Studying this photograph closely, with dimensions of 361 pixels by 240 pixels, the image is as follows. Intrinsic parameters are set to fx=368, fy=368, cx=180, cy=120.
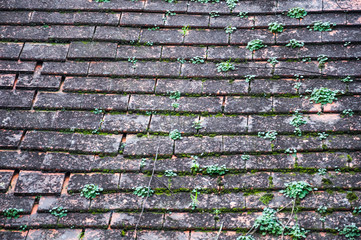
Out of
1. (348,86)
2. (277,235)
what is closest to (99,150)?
(277,235)

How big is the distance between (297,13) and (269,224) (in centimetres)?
206

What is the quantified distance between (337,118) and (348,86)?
34 centimetres

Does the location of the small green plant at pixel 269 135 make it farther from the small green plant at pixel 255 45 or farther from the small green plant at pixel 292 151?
the small green plant at pixel 255 45

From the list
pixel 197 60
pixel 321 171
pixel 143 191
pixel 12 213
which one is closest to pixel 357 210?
pixel 321 171

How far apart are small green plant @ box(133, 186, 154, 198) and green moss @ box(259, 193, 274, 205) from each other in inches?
34.0

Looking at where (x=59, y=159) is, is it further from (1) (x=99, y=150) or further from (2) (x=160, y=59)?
(2) (x=160, y=59)

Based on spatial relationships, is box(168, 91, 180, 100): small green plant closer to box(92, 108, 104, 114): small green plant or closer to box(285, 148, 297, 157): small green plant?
box(92, 108, 104, 114): small green plant

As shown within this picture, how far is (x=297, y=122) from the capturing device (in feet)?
10.3

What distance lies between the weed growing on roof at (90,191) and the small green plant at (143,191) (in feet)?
0.95

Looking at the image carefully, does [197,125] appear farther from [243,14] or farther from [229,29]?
[243,14]

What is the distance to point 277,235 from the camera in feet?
8.94

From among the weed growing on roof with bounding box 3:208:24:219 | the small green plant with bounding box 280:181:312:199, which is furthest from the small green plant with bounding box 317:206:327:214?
the weed growing on roof with bounding box 3:208:24:219

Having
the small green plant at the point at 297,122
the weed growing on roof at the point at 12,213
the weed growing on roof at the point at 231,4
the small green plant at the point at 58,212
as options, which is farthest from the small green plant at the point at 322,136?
the weed growing on roof at the point at 12,213

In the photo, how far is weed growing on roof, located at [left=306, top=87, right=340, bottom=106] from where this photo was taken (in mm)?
3213
